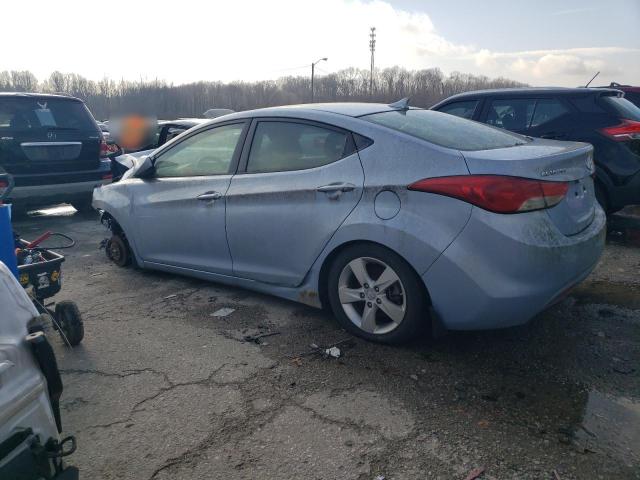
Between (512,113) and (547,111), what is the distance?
0.44 m

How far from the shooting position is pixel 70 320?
3.57 metres

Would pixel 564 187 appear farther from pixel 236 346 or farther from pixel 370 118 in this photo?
pixel 236 346

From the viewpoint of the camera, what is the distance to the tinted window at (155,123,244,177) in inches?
167

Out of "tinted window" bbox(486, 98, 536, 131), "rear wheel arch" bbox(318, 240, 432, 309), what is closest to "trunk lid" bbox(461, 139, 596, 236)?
"rear wheel arch" bbox(318, 240, 432, 309)

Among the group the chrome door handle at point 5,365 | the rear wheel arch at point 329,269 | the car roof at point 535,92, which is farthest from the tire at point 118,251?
the car roof at point 535,92

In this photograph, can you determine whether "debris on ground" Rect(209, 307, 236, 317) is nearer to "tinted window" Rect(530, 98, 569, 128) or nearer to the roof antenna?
the roof antenna

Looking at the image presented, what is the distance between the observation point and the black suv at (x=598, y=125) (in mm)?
5816

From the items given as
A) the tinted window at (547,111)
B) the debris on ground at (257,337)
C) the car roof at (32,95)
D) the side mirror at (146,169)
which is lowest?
the debris on ground at (257,337)

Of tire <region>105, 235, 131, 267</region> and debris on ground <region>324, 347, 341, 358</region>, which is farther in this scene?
tire <region>105, 235, 131, 267</region>

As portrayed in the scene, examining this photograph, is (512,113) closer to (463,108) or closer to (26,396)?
(463,108)

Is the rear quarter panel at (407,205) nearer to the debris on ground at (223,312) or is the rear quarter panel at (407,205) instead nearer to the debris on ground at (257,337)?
the debris on ground at (257,337)

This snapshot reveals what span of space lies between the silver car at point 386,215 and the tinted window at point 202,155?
1 cm

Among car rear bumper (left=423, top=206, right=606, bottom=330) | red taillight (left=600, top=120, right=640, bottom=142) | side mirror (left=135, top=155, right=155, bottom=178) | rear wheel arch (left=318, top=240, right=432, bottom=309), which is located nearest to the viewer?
car rear bumper (left=423, top=206, right=606, bottom=330)

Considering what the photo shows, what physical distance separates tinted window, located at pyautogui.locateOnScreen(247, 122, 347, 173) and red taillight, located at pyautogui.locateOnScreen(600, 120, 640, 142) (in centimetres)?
386
